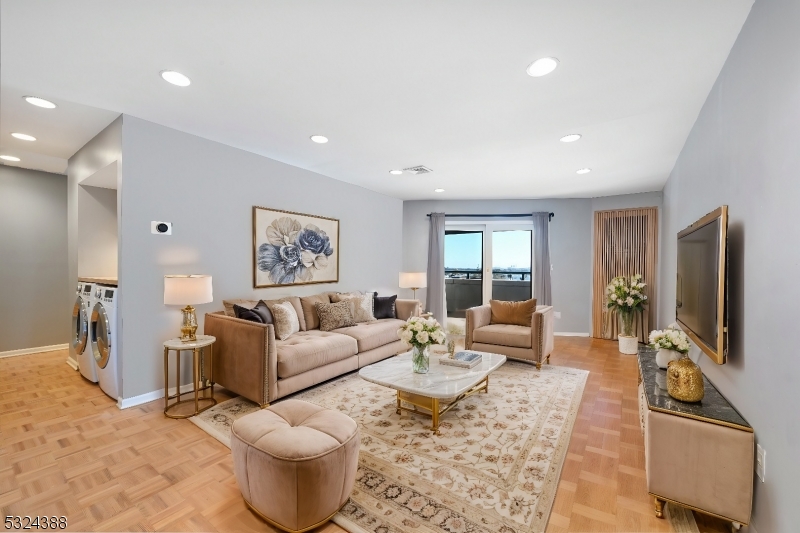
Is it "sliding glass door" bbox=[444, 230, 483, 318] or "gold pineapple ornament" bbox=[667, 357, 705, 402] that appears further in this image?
"sliding glass door" bbox=[444, 230, 483, 318]

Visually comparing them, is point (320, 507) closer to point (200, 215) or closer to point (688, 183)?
point (200, 215)

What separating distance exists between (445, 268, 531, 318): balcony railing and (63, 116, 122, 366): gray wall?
5.16 metres

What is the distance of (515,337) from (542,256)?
2423 mm

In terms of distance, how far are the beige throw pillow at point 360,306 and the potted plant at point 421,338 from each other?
1667 mm

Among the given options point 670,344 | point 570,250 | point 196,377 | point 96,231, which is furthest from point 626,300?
point 96,231

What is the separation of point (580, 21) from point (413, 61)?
34.3 inches

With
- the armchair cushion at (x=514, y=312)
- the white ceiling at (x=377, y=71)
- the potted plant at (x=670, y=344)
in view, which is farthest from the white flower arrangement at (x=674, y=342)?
the armchair cushion at (x=514, y=312)

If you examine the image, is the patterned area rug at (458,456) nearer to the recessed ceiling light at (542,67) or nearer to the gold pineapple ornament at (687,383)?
the gold pineapple ornament at (687,383)

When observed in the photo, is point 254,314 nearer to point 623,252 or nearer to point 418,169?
point 418,169

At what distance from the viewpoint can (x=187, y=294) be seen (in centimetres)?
288

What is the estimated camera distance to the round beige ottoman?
1.59 metres

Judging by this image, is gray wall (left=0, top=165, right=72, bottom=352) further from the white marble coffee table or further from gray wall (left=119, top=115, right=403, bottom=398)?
the white marble coffee table

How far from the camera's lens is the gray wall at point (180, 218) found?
2980 mm

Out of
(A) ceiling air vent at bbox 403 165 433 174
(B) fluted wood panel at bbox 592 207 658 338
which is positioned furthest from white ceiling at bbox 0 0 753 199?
(B) fluted wood panel at bbox 592 207 658 338
